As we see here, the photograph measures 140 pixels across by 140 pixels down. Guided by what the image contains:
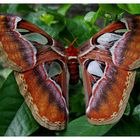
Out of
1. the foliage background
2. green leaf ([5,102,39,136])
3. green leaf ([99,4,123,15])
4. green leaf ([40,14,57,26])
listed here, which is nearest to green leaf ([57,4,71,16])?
green leaf ([40,14,57,26])

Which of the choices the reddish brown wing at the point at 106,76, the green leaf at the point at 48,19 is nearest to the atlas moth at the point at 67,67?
the reddish brown wing at the point at 106,76

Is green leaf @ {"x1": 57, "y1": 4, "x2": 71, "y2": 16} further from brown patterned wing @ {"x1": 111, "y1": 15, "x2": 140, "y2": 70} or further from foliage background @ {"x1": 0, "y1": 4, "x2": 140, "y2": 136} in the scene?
brown patterned wing @ {"x1": 111, "y1": 15, "x2": 140, "y2": 70}

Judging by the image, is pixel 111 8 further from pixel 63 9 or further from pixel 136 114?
pixel 63 9

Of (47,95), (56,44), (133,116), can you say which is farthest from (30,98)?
(133,116)

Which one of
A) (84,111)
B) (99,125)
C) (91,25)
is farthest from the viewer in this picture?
(91,25)

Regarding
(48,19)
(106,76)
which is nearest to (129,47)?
(106,76)

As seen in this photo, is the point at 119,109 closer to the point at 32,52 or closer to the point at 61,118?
the point at 61,118

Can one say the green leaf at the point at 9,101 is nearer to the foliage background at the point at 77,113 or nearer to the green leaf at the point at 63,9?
the foliage background at the point at 77,113
